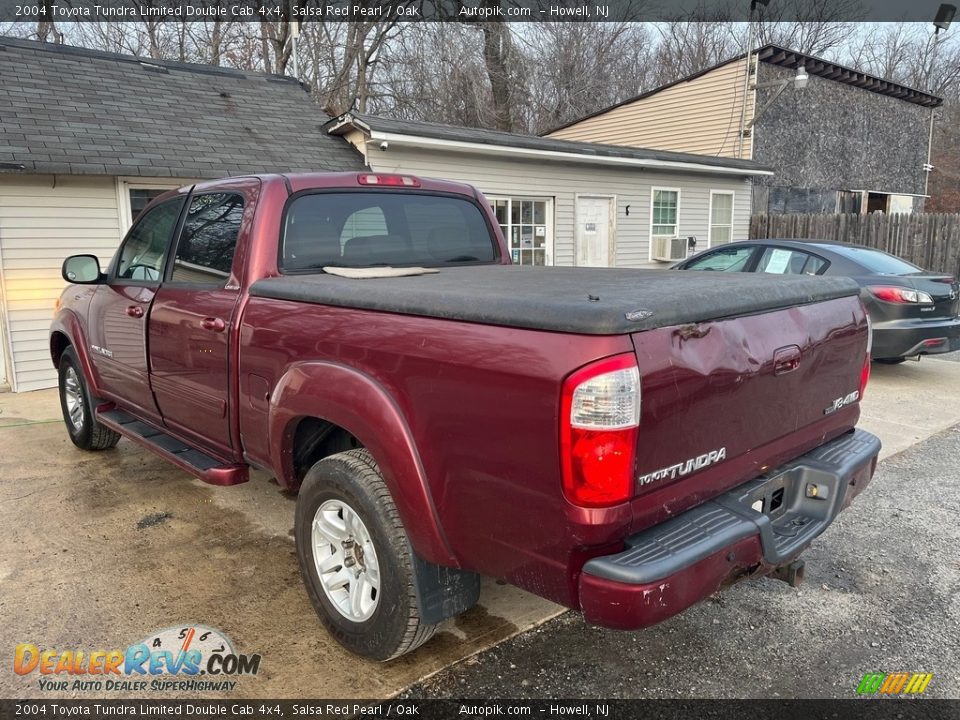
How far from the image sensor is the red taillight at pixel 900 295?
714 centimetres

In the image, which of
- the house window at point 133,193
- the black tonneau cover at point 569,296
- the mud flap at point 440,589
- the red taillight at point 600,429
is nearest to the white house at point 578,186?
the house window at point 133,193

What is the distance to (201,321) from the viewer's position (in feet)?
11.1

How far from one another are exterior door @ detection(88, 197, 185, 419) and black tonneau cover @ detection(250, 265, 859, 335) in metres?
1.28

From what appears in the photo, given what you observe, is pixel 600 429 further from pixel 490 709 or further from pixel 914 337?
pixel 914 337

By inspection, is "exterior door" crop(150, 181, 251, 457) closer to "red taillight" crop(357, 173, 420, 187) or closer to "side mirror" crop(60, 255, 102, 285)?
"red taillight" crop(357, 173, 420, 187)

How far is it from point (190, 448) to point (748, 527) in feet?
9.80

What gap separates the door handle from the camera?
3240mm

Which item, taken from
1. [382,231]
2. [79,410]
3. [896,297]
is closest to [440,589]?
[382,231]

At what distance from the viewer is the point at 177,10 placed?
23.8m

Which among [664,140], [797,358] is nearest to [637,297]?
[797,358]

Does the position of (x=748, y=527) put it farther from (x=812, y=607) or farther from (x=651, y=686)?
(x=812, y=607)

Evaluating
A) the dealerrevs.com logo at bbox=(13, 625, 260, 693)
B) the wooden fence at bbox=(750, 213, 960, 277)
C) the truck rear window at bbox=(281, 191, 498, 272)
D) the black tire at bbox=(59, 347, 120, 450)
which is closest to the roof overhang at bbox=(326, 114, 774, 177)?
the wooden fence at bbox=(750, 213, 960, 277)

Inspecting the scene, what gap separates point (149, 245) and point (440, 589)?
300 cm

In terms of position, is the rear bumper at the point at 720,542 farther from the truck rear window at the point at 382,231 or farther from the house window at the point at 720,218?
the house window at the point at 720,218
